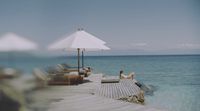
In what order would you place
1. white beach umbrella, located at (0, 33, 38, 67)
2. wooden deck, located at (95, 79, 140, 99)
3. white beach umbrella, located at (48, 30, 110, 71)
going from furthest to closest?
1. white beach umbrella, located at (48, 30, 110, 71)
2. wooden deck, located at (95, 79, 140, 99)
3. white beach umbrella, located at (0, 33, 38, 67)

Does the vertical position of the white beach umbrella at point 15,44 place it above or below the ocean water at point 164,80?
above

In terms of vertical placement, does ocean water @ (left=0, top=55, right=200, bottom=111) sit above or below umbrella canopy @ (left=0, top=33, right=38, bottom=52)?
below

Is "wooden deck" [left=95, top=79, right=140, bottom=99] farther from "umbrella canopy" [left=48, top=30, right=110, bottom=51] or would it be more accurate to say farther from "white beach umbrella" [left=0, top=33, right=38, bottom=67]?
"white beach umbrella" [left=0, top=33, right=38, bottom=67]

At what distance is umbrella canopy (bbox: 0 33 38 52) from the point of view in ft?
6.31

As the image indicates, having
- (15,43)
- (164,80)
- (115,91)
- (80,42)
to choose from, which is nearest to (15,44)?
(15,43)

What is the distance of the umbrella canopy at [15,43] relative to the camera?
1925 mm

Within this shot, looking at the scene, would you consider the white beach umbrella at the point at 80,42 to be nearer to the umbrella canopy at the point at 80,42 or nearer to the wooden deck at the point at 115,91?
the umbrella canopy at the point at 80,42

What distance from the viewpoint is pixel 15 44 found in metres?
2.26

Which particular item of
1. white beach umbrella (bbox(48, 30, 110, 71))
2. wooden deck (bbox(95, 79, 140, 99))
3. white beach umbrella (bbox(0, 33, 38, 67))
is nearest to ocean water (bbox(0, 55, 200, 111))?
white beach umbrella (bbox(0, 33, 38, 67))

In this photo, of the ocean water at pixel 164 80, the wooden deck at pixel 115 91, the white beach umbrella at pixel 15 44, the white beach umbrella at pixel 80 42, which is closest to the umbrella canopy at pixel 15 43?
the white beach umbrella at pixel 15 44

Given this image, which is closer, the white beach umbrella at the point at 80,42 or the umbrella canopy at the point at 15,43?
the umbrella canopy at the point at 15,43

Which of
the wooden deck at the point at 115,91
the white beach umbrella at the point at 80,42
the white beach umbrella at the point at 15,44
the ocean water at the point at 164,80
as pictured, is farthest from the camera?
the white beach umbrella at the point at 80,42

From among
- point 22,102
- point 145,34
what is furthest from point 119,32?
point 22,102

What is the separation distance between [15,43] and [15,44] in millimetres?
50
